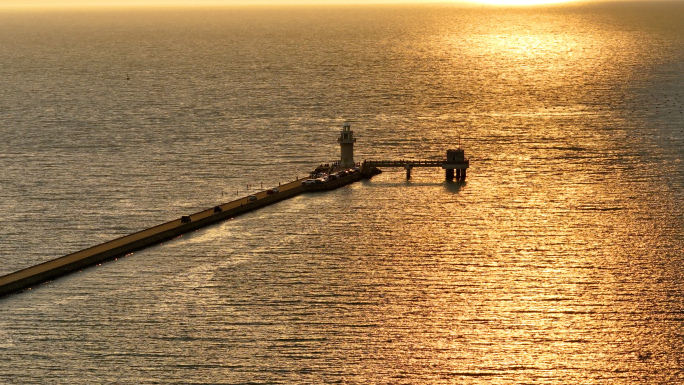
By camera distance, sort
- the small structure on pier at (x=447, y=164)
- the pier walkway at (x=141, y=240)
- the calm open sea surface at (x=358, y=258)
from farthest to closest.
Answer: the small structure on pier at (x=447, y=164) → the pier walkway at (x=141, y=240) → the calm open sea surface at (x=358, y=258)

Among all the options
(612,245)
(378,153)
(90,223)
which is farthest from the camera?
(378,153)

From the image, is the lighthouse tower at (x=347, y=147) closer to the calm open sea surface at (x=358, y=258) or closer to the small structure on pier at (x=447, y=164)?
the small structure on pier at (x=447, y=164)

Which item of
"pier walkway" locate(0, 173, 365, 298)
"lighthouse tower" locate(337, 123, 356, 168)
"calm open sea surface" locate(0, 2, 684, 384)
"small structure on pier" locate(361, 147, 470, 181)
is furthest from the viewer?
"lighthouse tower" locate(337, 123, 356, 168)

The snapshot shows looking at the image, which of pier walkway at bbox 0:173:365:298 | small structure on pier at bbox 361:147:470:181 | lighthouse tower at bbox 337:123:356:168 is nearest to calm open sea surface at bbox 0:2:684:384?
pier walkway at bbox 0:173:365:298

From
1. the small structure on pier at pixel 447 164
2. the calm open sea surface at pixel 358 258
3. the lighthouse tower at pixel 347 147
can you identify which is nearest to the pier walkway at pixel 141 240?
the calm open sea surface at pixel 358 258

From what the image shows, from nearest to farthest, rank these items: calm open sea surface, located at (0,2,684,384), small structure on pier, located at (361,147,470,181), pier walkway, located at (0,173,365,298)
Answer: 1. calm open sea surface, located at (0,2,684,384)
2. pier walkway, located at (0,173,365,298)
3. small structure on pier, located at (361,147,470,181)

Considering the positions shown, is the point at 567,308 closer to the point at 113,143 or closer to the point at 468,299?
the point at 468,299

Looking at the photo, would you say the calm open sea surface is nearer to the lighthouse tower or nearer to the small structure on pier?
the small structure on pier

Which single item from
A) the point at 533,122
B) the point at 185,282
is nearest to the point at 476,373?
the point at 185,282

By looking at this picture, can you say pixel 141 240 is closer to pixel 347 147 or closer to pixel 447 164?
pixel 347 147
